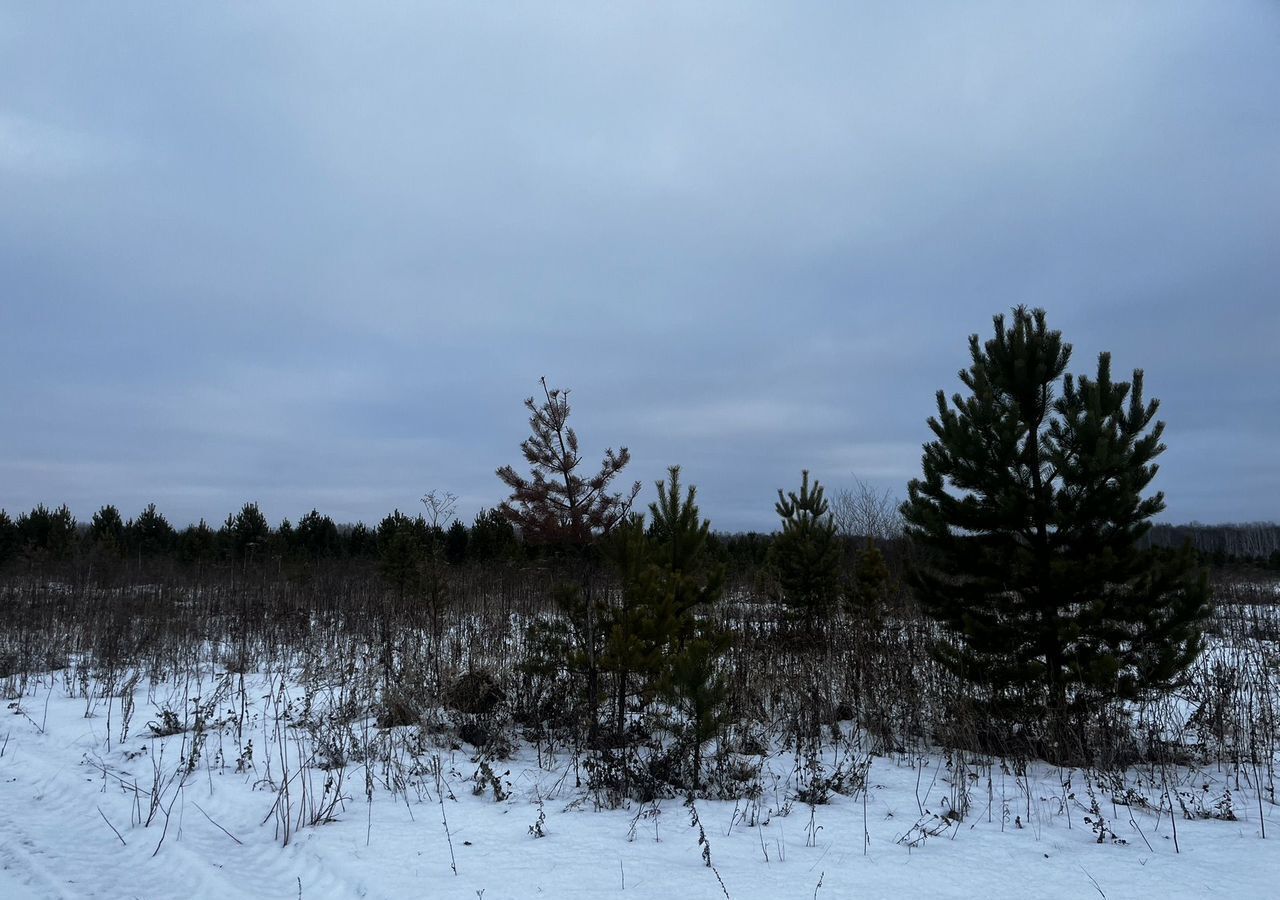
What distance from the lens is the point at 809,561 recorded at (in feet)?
42.0

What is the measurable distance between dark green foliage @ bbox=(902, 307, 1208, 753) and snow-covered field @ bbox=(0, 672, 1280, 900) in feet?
3.04

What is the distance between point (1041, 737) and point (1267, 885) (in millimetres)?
2972

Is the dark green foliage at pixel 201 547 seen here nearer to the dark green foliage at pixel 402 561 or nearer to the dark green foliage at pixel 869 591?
the dark green foliage at pixel 402 561

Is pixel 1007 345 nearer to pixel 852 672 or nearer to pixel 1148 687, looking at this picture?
pixel 1148 687

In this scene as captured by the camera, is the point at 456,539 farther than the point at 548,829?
Yes

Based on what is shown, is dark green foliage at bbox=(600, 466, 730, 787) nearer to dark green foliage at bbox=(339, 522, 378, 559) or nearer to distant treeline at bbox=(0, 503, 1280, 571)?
distant treeline at bbox=(0, 503, 1280, 571)

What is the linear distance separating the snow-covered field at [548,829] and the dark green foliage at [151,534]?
32.7m

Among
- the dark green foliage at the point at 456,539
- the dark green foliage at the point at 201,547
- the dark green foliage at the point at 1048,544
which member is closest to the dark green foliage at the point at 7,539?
the dark green foliage at the point at 201,547

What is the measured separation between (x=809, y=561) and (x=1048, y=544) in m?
5.82

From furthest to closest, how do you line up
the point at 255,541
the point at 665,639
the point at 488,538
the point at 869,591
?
the point at 488,538
the point at 255,541
the point at 869,591
the point at 665,639

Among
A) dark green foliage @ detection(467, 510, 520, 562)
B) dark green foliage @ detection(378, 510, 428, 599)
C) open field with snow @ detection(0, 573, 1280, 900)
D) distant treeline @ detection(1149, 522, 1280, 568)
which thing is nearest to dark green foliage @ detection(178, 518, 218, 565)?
dark green foliage @ detection(467, 510, 520, 562)

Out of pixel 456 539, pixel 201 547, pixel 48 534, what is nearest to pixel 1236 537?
pixel 456 539

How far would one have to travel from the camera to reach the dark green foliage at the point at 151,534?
114 feet

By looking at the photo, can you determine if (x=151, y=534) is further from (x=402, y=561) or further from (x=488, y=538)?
(x=402, y=561)
